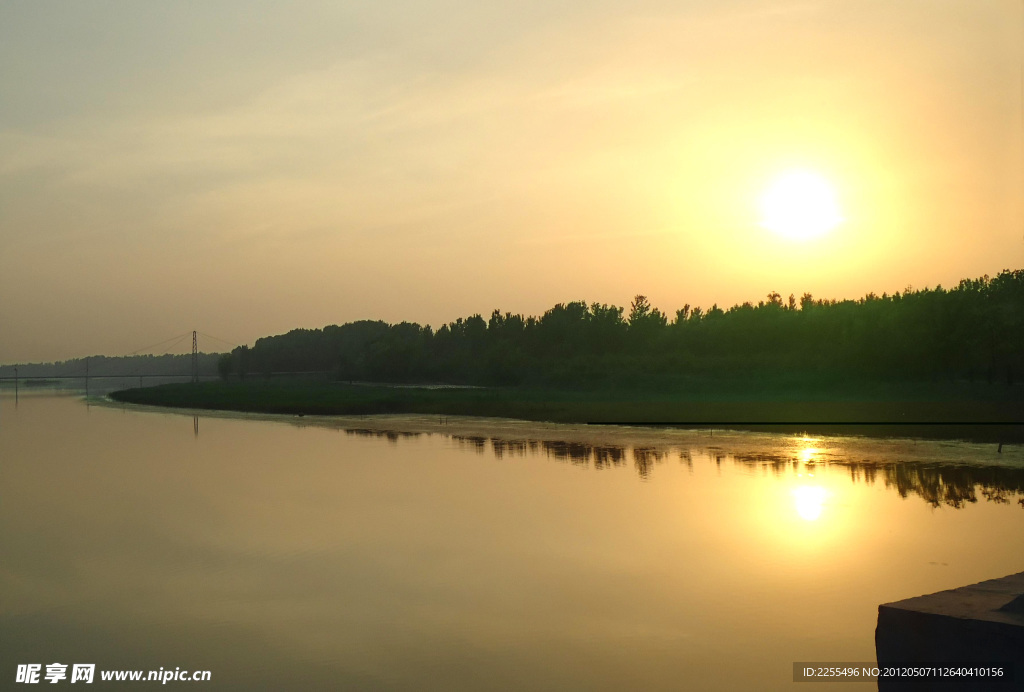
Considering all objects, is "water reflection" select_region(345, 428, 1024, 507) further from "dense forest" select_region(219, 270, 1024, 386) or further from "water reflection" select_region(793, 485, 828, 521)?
"dense forest" select_region(219, 270, 1024, 386)

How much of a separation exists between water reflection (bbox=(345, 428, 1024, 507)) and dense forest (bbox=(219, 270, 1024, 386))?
91.7 ft

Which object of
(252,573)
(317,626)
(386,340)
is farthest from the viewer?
(386,340)

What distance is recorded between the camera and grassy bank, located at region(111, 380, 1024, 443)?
39.8 metres

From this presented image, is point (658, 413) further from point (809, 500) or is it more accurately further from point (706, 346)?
point (706, 346)

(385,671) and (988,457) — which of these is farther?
(988,457)

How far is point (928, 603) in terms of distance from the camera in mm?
8438

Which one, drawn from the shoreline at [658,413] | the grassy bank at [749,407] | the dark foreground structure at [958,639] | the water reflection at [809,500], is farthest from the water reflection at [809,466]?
the dark foreground structure at [958,639]

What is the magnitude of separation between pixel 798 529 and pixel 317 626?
10423 mm

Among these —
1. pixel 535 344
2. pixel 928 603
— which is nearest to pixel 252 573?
pixel 928 603

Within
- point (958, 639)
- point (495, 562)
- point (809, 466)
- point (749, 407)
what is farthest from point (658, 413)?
point (958, 639)

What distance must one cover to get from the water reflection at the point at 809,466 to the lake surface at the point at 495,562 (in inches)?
6.9

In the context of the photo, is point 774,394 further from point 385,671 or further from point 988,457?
point 385,671

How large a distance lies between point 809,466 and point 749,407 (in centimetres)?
2403

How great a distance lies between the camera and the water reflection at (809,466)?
22031mm
